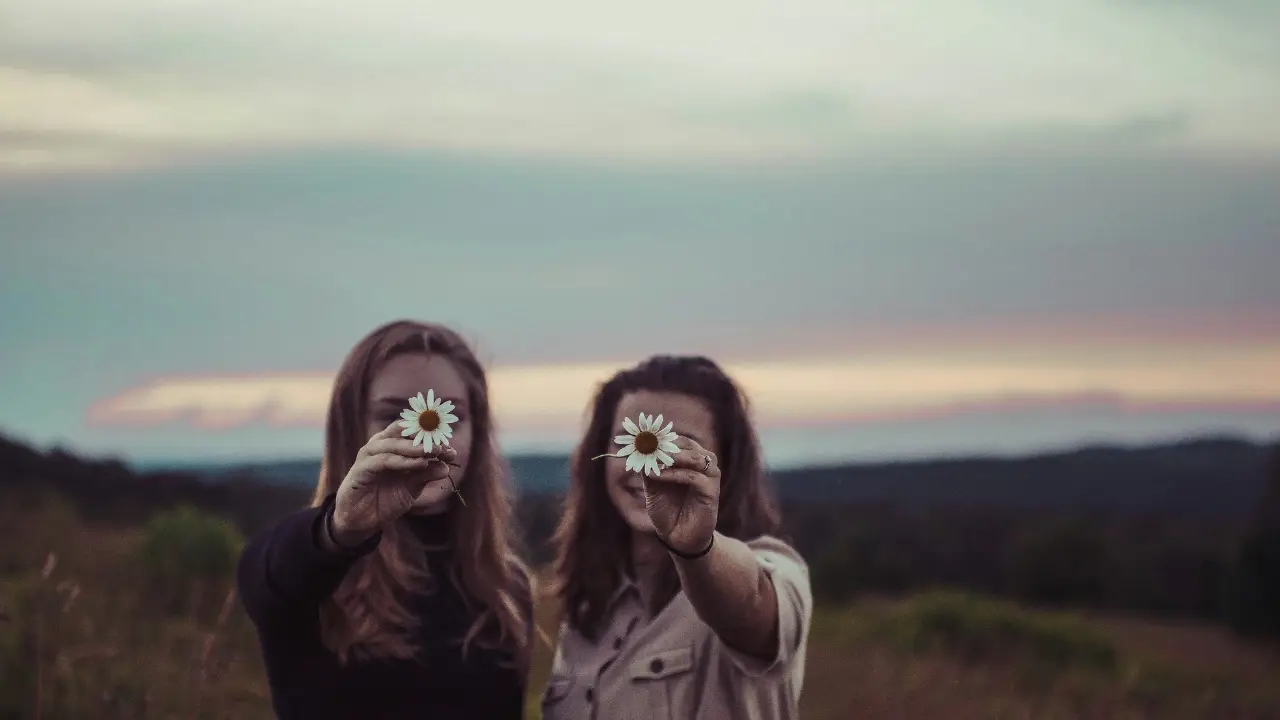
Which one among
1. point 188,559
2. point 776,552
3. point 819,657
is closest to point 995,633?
point 819,657

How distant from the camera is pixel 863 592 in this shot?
533 inches

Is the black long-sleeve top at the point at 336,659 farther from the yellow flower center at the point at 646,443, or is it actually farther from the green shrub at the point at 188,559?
the green shrub at the point at 188,559

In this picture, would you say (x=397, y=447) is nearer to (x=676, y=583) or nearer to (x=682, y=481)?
(x=682, y=481)

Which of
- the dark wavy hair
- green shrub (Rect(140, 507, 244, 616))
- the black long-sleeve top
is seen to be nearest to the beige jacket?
the dark wavy hair

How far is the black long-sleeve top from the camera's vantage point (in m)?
4.05

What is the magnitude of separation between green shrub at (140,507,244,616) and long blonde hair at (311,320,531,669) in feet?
18.8

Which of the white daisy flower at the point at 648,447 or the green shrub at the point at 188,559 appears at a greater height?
the white daisy flower at the point at 648,447

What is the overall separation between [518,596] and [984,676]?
7822 mm

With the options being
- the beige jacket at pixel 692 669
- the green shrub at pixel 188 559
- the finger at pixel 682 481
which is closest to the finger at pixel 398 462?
the finger at pixel 682 481

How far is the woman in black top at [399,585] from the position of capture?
4.18m

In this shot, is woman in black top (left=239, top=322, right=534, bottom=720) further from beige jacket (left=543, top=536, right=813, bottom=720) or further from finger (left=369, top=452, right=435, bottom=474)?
finger (left=369, top=452, right=435, bottom=474)

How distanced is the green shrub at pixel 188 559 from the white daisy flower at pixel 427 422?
6711mm

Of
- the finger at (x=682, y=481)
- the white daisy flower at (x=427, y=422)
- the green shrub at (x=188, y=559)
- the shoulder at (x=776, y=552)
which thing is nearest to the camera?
the finger at (x=682, y=481)

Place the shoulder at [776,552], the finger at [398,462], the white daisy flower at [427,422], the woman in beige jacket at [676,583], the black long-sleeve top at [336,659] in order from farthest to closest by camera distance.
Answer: the shoulder at [776,552] → the black long-sleeve top at [336,659] → the woman in beige jacket at [676,583] → the white daisy flower at [427,422] → the finger at [398,462]
